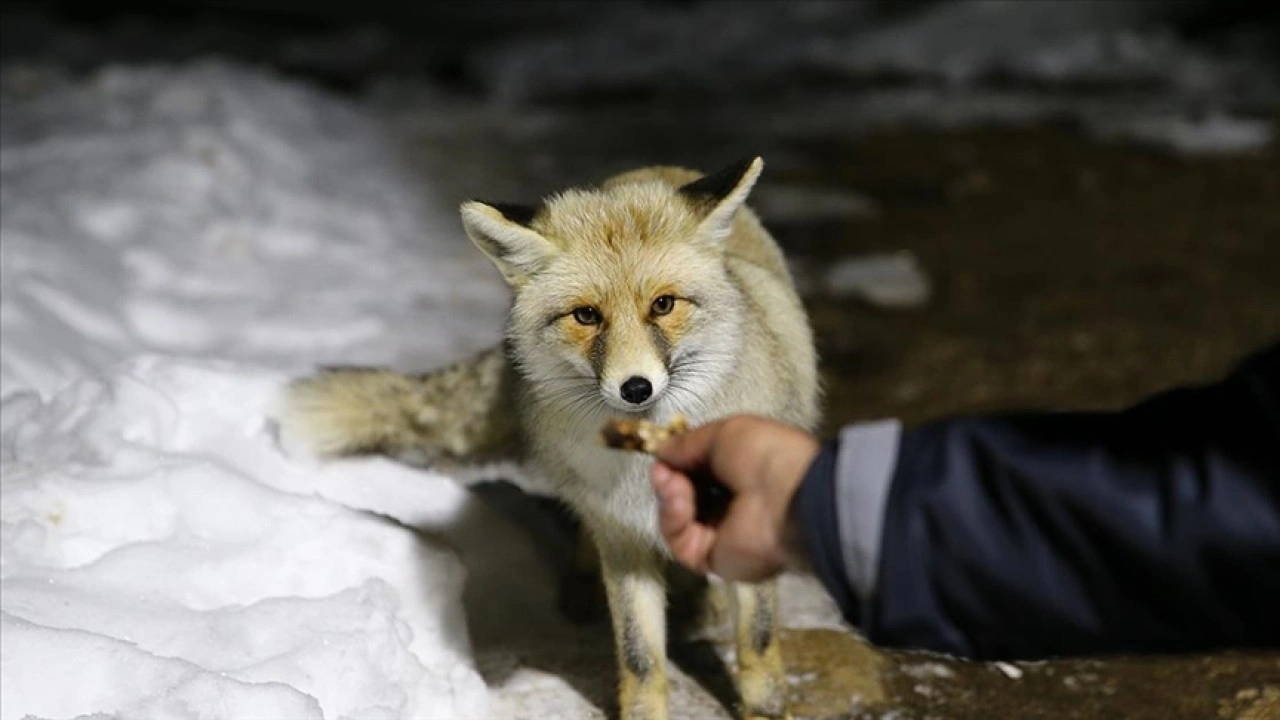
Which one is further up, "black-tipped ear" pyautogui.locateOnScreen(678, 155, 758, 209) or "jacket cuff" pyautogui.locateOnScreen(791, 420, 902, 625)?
"black-tipped ear" pyautogui.locateOnScreen(678, 155, 758, 209)

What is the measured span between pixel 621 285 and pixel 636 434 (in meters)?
0.88

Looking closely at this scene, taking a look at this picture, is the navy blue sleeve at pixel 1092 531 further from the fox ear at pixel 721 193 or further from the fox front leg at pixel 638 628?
the fox front leg at pixel 638 628

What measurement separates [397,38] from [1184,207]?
7531 mm

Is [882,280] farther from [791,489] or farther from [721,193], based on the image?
[791,489]

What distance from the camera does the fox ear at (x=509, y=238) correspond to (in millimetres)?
3156

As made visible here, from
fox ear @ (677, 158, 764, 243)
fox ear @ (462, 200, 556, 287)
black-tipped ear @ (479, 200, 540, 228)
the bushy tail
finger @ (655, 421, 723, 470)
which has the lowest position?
the bushy tail

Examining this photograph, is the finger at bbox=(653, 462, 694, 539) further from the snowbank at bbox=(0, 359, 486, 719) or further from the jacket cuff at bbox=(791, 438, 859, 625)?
the snowbank at bbox=(0, 359, 486, 719)

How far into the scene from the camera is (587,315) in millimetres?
3109

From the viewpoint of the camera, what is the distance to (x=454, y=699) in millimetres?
3361

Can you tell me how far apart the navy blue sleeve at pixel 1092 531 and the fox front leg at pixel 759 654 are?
1720 millimetres

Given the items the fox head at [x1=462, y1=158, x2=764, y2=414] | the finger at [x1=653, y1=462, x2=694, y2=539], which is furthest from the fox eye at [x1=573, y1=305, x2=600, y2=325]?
the finger at [x1=653, y1=462, x2=694, y2=539]

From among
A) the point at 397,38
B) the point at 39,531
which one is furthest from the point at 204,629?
the point at 397,38

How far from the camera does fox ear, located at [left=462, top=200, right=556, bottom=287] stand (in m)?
3.16

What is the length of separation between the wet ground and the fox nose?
3.33 feet
